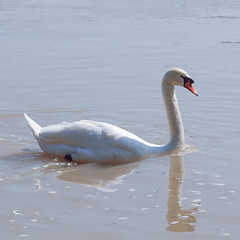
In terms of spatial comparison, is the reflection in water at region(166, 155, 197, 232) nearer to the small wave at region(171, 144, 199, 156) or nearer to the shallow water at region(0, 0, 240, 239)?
the shallow water at region(0, 0, 240, 239)

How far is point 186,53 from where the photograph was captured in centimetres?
1280

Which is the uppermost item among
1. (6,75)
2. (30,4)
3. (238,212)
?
(30,4)

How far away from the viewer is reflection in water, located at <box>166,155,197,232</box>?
17.5 feet

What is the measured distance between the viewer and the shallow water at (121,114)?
548 centimetres

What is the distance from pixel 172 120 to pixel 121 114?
1496mm

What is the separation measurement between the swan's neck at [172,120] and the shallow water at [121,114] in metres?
0.17

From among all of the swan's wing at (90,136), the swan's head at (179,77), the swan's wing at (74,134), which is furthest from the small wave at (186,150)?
the swan's wing at (74,134)

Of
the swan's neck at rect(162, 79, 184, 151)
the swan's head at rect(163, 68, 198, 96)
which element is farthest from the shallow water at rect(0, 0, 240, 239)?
the swan's head at rect(163, 68, 198, 96)

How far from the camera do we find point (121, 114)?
9164mm

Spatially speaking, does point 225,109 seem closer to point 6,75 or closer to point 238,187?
point 238,187

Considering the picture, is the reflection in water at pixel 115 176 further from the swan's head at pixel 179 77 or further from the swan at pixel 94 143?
the swan's head at pixel 179 77

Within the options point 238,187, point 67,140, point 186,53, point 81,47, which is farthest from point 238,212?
point 81,47

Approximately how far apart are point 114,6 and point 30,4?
2.46m

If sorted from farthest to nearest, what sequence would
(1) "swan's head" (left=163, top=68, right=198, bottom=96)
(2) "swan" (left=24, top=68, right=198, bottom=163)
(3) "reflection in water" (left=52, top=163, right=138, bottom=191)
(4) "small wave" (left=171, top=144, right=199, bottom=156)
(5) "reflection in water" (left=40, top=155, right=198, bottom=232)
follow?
(1) "swan's head" (left=163, top=68, right=198, bottom=96) → (4) "small wave" (left=171, top=144, right=199, bottom=156) → (2) "swan" (left=24, top=68, right=198, bottom=163) → (3) "reflection in water" (left=52, top=163, right=138, bottom=191) → (5) "reflection in water" (left=40, top=155, right=198, bottom=232)
